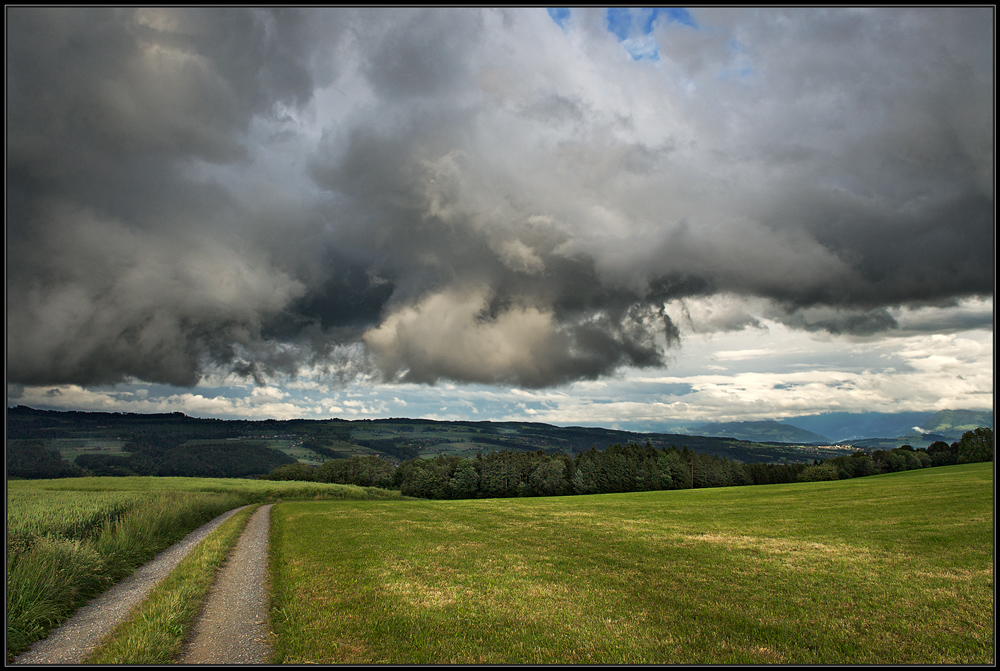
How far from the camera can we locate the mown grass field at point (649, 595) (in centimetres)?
928

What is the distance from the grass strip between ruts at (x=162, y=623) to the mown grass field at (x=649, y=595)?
212 cm

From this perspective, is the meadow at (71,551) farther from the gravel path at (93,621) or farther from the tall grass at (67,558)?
the gravel path at (93,621)

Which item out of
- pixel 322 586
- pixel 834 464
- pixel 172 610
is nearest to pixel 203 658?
pixel 172 610

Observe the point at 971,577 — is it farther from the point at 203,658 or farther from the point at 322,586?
the point at 203,658

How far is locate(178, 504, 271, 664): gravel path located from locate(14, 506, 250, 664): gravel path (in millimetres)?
2066

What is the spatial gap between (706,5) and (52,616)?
905 inches

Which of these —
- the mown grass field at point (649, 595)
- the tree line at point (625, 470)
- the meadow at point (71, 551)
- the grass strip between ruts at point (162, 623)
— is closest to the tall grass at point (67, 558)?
the meadow at point (71, 551)

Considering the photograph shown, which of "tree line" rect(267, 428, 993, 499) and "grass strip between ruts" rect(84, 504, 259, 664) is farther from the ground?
"grass strip between ruts" rect(84, 504, 259, 664)

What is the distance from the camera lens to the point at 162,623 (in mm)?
10672

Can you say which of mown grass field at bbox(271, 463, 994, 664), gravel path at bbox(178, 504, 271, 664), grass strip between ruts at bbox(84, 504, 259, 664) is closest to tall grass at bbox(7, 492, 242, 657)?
grass strip between ruts at bbox(84, 504, 259, 664)

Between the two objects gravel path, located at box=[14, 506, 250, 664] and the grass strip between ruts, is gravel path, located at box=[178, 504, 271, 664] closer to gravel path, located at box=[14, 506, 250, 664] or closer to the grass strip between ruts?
the grass strip between ruts

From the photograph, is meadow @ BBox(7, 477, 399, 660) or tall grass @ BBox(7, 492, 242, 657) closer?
tall grass @ BBox(7, 492, 242, 657)

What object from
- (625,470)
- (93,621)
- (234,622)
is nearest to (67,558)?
(93,621)

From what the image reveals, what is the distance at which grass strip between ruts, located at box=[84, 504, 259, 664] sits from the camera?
925cm
